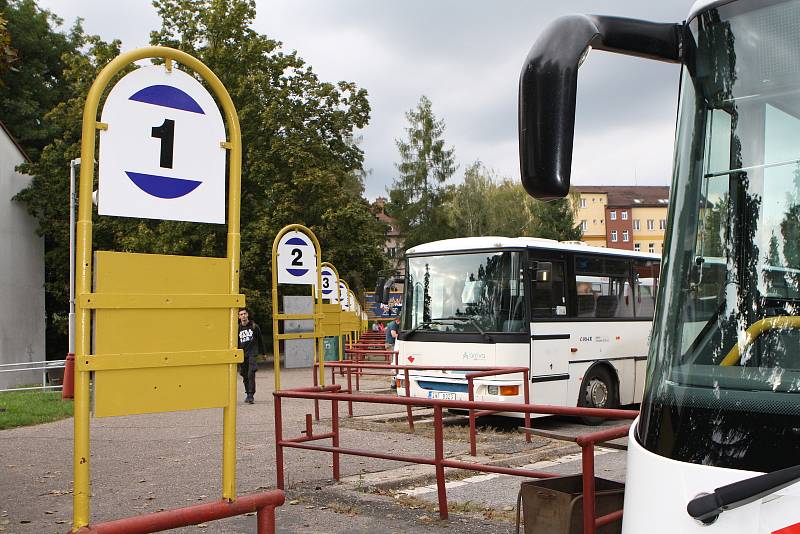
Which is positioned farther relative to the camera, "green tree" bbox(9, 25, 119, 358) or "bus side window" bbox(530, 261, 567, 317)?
"green tree" bbox(9, 25, 119, 358)

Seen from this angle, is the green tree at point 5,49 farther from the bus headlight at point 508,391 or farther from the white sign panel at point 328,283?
the white sign panel at point 328,283

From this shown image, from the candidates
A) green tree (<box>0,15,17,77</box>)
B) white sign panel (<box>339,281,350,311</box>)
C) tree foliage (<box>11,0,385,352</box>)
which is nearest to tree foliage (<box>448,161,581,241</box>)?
tree foliage (<box>11,0,385,352</box>)

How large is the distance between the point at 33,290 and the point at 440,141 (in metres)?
35.8

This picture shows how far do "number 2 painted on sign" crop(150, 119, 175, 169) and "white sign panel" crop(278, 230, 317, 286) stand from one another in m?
8.01

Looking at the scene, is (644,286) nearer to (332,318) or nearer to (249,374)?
(332,318)

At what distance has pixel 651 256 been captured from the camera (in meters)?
16.6

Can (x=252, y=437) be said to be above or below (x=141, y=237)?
below

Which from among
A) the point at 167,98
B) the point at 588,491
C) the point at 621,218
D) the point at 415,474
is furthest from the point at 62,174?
the point at 621,218

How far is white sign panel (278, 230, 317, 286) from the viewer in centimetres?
1223

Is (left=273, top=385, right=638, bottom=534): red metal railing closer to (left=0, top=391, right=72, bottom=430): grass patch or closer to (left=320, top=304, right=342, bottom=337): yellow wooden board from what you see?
(left=0, top=391, right=72, bottom=430): grass patch

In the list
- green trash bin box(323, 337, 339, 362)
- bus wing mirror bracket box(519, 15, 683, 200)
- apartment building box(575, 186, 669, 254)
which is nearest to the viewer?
bus wing mirror bracket box(519, 15, 683, 200)

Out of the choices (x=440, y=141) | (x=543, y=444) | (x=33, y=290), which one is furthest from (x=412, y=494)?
(x=440, y=141)

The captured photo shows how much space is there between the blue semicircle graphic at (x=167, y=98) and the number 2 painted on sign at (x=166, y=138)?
0.31 feet

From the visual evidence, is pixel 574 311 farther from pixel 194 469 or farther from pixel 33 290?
pixel 33 290
